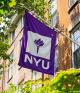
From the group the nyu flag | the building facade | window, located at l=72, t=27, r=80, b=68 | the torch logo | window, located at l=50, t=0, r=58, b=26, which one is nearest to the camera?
the nyu flag

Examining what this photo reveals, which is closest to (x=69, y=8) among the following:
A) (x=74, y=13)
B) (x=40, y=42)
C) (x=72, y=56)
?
(x=74, y=13)

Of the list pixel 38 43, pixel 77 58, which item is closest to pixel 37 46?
pixel 38 43

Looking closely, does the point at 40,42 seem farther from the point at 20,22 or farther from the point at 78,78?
the point at 20,22

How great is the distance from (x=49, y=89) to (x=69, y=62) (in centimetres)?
691

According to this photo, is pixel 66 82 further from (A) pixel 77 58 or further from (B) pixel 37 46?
(A) pixel 77 58

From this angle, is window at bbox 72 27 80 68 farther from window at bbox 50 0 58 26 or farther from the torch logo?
the torch logo

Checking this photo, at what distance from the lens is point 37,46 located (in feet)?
56.2

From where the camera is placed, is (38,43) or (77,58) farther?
(77,58)

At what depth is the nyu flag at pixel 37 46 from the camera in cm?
1695

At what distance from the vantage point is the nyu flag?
55.6 ft

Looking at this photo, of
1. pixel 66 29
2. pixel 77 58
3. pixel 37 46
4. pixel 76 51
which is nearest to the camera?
pixel 37 46

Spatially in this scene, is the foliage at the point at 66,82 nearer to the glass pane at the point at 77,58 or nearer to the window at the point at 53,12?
the glass pane at the point at 77,58

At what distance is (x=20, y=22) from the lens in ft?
120

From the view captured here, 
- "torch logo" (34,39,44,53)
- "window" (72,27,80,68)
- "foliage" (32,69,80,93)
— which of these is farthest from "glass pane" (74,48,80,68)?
"foliage" (32,69,80,93)
